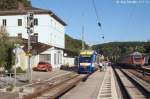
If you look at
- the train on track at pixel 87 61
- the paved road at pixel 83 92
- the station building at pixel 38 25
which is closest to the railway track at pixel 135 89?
the paved road at pixel 83 92

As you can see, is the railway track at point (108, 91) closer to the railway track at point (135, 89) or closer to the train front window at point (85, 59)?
the railway track at point (135, 89)

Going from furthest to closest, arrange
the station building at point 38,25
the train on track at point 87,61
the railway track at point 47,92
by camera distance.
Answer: the station building at point 38,25
the train on track at point 87,61
the railway track at point 47,92

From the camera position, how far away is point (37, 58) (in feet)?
233

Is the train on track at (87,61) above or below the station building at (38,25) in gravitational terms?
below

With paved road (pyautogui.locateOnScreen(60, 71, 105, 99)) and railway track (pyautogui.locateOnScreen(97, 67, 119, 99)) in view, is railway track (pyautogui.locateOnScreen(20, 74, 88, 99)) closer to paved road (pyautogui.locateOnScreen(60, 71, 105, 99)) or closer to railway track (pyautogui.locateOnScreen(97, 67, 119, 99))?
paved road (pyautogui.locateOnScreen(60, 71, 105, 99))

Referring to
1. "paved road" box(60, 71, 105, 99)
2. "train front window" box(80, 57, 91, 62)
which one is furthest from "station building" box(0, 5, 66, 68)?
"paved road" box(60, 71, 105, 99)

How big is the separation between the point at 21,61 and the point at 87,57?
28.9ft

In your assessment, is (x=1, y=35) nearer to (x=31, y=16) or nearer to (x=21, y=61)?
(x=31, y=16)

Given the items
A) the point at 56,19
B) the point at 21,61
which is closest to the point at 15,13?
the point at 56,19

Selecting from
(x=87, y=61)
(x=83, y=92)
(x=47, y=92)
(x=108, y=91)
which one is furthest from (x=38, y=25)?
(x=47, y=92)

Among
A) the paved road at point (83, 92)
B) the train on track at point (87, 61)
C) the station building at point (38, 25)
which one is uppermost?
the station building at point (38, 25)

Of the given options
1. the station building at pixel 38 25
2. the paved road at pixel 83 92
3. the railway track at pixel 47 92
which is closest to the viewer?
the railway track at pixel 47 92

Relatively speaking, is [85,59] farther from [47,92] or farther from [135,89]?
[47,92]

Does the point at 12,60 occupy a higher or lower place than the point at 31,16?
lower
